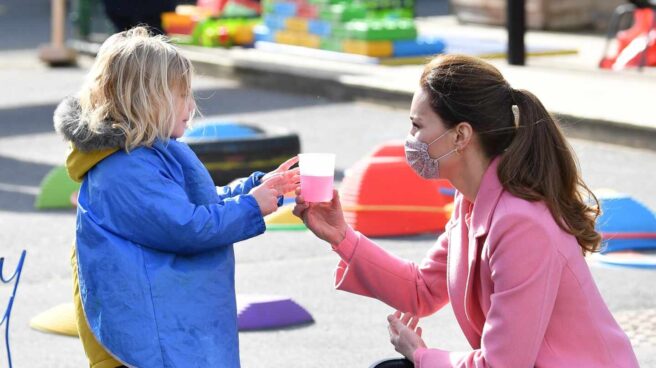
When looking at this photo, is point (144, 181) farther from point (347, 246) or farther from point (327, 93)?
point (327, 93)

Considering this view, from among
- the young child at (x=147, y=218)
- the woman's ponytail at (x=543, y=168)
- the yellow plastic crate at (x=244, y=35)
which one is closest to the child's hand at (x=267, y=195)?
the young child at (x=147, y=218)

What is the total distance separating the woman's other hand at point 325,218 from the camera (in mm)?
3811

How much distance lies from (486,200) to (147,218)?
869mm

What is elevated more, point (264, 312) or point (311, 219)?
point (311, 219)

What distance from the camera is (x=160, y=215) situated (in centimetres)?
349

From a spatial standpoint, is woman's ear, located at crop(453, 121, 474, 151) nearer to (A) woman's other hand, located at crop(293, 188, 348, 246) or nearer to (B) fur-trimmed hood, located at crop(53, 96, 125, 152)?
(A) woman's other hand, located at crop(293, 188, 348, 246)

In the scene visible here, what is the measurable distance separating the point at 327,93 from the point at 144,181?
9.91m

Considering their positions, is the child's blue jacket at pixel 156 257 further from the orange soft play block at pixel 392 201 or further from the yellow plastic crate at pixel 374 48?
the yellow plastic crate at pixel 374 48

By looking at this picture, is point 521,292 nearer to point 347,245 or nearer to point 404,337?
point 404,337

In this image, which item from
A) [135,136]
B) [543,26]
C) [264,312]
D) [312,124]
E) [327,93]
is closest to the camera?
[135,136]

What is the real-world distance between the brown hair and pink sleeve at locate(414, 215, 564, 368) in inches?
4.0

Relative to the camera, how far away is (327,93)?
43.9 ft

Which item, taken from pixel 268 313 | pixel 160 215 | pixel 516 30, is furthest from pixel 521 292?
pixel 516 30

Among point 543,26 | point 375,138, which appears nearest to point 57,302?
point 375,138
